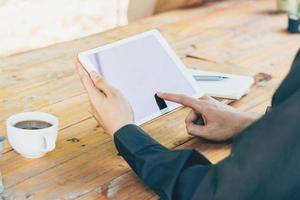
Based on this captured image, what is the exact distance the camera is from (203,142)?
1347 millimetres

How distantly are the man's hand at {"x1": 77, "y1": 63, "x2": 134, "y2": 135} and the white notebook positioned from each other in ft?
1.05

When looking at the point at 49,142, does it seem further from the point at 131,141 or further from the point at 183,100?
the point at 183,100

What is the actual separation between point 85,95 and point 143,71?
0.62ft

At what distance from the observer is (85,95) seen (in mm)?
1556

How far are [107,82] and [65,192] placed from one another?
298 mm

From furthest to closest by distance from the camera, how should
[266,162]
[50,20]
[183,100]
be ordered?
[50,20] → [183,100] → [266,162]

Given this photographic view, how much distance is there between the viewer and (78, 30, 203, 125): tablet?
1373 mm

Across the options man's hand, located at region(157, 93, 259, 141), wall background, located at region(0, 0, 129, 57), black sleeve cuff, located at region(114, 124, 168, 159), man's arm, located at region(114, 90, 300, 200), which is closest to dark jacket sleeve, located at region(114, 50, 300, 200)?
man's arm, located at region(114, 90, 300, 200)

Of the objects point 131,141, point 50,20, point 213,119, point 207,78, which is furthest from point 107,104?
point 50,20

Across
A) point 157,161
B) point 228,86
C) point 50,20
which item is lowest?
point 50,20

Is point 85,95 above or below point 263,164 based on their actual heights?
below

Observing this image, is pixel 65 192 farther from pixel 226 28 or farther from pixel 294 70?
pixel 226 28

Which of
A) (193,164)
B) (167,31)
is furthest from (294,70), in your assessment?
(167,31)

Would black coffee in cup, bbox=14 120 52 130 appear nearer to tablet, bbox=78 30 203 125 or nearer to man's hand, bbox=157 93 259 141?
tablet, bbox=78 30 203 125
